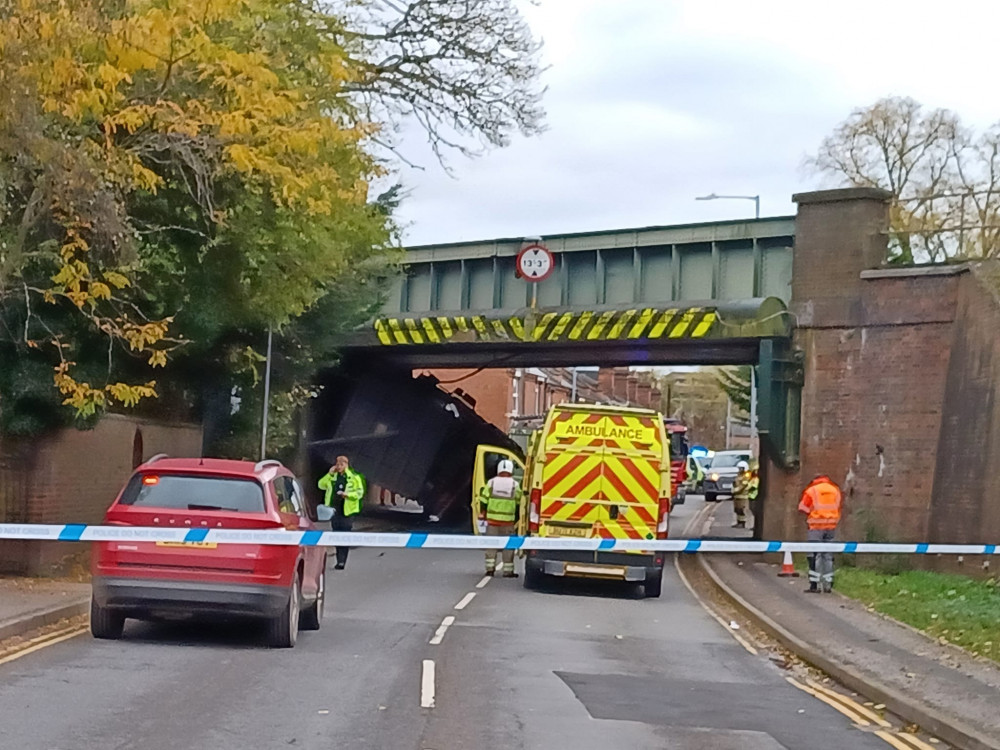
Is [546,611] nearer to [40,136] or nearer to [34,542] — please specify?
[34,542]

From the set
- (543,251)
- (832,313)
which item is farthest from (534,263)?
(832,313)

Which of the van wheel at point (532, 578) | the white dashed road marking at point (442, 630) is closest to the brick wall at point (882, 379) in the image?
the van wheel at point (532, 578)

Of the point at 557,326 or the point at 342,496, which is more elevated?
the point at 557,326

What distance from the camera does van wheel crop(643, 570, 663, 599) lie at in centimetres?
2136

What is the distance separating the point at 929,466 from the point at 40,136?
17524 mm

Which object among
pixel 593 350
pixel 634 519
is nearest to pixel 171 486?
pixel 634 519

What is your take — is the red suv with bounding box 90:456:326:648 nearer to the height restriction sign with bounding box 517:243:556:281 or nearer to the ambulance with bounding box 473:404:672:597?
the ambulance with bounding box 473:404:672:597

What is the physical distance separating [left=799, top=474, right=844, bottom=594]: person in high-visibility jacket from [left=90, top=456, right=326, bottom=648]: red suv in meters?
10.6

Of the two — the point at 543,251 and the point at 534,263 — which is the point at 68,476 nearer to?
the point at 534,263

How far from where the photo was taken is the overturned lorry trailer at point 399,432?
3741 cm

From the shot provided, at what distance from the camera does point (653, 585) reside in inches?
850

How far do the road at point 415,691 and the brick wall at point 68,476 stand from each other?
5414mm

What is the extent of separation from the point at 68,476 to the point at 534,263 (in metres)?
13.3

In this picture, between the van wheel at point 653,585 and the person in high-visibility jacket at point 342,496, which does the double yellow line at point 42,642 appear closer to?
the van wheel at point 653,585
